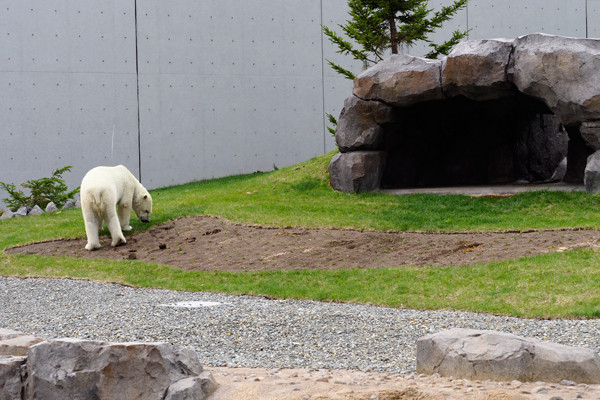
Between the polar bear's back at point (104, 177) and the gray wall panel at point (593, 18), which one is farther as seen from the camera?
the gray wall panel at point (593, 18)

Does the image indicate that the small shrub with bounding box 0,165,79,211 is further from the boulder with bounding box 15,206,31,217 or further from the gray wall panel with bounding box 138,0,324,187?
the gray wall panel with bounding box 138,0,324,187

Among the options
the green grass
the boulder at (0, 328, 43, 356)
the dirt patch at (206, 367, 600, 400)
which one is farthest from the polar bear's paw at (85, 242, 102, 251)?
the dirt patch at (206, 367, 600, 400)

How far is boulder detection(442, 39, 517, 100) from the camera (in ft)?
43.5

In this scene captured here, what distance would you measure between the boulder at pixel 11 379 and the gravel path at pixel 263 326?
4.63ft

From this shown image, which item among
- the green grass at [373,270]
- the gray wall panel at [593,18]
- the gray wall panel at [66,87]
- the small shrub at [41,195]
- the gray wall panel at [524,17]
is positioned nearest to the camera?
the green grass at [373,270]

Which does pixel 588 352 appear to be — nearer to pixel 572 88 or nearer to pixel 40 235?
pixel 572 88

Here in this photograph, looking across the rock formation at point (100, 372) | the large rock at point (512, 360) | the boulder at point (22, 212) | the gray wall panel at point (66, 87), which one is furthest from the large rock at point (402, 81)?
the rock formation at point (100, 372)

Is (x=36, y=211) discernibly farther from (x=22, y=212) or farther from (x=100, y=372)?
(x=100, y=372)

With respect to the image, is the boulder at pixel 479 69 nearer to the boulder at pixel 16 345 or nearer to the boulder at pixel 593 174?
the boulder at pixel 593 174

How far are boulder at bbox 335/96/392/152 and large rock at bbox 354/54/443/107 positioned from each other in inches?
9.1

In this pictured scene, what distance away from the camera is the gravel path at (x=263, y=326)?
566 centimetres

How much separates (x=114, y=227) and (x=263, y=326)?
5899mm

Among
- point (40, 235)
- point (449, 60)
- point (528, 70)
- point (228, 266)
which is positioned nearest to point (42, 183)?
point (40, 235)

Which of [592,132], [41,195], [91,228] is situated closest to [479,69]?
[592,132]
